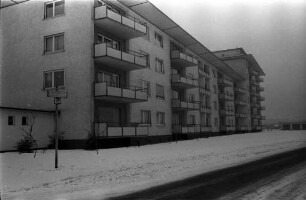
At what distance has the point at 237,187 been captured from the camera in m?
7.88

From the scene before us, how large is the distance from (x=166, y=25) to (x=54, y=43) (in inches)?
481

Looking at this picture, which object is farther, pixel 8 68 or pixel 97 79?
pixel 8 68

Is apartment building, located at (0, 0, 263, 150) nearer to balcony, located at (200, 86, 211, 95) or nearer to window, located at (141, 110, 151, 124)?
window, located at (141, 110, 151, 124)

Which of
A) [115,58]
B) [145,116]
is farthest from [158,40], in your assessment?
[115,58]

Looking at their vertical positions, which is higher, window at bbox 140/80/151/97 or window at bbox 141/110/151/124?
window at bbox 140/80/151/97

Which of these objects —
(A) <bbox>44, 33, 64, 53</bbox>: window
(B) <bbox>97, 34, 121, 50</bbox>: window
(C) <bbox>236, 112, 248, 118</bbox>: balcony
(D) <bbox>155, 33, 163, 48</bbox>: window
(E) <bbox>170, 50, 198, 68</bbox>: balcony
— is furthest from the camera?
(C) <bbox>236, 112, 248, 118</bbox>: balcony

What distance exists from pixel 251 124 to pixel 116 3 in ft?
175

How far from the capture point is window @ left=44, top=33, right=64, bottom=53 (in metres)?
23.1

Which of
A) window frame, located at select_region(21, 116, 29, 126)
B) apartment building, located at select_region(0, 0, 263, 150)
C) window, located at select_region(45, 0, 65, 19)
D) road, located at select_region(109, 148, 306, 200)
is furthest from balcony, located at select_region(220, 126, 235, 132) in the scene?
road, located at select_region(109, 148, 306, 200)

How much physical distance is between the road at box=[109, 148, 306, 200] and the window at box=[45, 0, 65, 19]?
1770cm

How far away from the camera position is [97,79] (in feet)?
75.6

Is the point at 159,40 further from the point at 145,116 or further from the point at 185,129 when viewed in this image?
the point at 185,129

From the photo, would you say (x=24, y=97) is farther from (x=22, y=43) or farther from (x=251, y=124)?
(x=251, y=124)

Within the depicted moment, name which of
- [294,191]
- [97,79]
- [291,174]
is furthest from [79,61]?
[294,191]
